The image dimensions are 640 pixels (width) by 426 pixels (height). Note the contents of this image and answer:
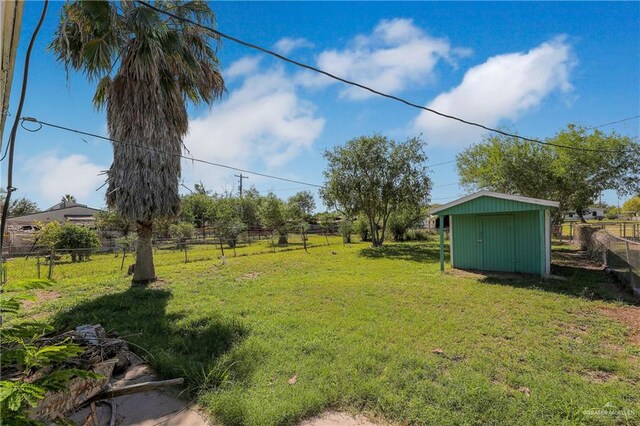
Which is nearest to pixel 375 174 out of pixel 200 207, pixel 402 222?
pixel 402 222

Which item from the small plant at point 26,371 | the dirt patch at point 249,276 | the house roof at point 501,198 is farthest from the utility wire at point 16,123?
the house roof at point 501,198

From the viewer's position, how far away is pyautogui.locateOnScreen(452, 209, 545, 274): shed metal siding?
930 cm

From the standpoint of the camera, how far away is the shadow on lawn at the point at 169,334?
11.7 feet

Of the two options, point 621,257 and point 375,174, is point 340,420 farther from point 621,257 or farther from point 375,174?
point 375,174

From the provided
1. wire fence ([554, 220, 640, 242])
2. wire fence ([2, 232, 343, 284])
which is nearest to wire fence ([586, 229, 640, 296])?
wire fence ([554, 220, 640, 242])

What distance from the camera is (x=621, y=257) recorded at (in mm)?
7973

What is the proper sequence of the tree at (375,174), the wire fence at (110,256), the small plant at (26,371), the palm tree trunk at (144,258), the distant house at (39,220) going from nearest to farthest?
1. the small plant at (26,371)
2. the palm tree trunk at (144,258)
3. the wire fence at (110,256)
4. the tree at (375,174)
5. the distant house at (39,220)

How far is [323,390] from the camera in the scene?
10.4 ft

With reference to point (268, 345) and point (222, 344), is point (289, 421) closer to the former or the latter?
point (268, 345)

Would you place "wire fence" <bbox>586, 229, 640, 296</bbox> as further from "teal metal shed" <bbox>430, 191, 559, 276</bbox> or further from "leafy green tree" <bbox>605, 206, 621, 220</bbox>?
"leafy green tree" <bbox>605, 206, 621, 220</bbox>

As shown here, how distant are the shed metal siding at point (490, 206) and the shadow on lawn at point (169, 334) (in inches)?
293

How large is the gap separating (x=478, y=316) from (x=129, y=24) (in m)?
9.52

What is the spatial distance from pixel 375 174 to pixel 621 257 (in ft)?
36.3

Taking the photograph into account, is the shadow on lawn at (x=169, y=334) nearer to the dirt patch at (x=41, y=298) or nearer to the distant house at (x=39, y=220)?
the dirt patch at (x=41, y=298)
